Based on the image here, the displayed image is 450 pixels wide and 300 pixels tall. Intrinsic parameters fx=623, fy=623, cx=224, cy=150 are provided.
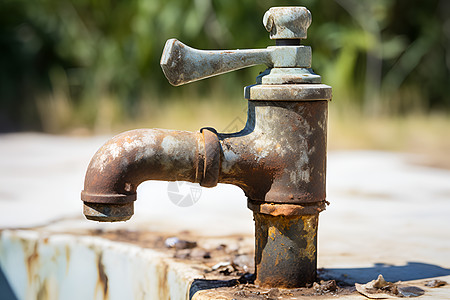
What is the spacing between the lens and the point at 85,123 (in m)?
6.10

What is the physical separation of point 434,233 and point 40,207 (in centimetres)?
157

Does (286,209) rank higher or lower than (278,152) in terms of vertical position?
lower

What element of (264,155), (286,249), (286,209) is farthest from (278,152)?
(286,249)

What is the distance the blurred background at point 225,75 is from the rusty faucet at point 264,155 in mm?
3407

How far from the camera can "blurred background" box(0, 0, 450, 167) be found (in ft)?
18.2

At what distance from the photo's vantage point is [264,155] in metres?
1.45

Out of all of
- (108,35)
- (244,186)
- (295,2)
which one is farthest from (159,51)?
(244,186)

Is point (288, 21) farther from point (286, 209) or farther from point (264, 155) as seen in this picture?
point (286, 209)

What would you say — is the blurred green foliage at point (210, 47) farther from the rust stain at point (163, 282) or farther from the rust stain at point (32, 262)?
the rust stain at point (163, 282)

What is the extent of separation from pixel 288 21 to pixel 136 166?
494 millimetres

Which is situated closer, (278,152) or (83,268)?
(278,152)

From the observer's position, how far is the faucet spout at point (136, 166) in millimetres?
1363

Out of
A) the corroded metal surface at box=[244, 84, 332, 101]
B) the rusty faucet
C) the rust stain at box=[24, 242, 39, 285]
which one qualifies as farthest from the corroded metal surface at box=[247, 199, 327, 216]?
the rust stain at box=[24, 242, 39, 285]

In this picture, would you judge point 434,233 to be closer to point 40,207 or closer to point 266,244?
point 266,244
